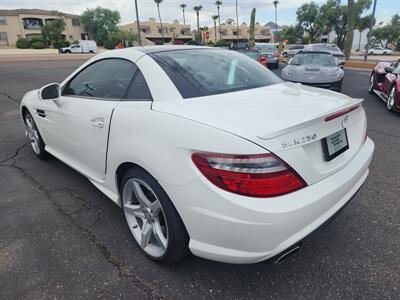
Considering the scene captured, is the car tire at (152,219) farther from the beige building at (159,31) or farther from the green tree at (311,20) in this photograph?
the beige building at (159,31)

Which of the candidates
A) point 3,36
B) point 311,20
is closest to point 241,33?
point 311,20

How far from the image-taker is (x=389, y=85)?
7.23 meters

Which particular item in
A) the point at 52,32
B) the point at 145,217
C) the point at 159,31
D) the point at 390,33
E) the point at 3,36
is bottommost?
the point at 145,217

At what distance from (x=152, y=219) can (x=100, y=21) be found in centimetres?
A: 7771

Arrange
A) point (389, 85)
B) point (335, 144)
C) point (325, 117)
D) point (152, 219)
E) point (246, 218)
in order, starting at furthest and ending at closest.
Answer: point (389, 85) → point (152, 219) → point (335, 144) → point (325, 117) → point (246, 218)

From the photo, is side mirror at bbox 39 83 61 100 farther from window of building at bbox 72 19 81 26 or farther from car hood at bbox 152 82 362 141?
window of building at bbox 72 19 81 26

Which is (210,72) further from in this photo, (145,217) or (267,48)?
(267,48)

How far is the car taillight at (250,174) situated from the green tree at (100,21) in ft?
246

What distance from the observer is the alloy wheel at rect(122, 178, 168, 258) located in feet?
7.10

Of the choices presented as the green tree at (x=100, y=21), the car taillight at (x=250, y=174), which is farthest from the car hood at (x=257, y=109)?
the green tree at (x=100, y=21)

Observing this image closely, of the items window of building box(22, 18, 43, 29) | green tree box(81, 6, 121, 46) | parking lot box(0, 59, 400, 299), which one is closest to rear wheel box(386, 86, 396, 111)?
parking lot box(0, 59, 400, 299)

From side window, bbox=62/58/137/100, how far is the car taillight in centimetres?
121

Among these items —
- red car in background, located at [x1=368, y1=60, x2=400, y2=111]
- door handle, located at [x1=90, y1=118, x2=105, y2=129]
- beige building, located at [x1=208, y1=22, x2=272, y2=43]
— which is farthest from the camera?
beige building, located at [x1=208, y1=22, x2=272, y2=43]

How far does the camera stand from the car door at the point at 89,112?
2.49 metres
